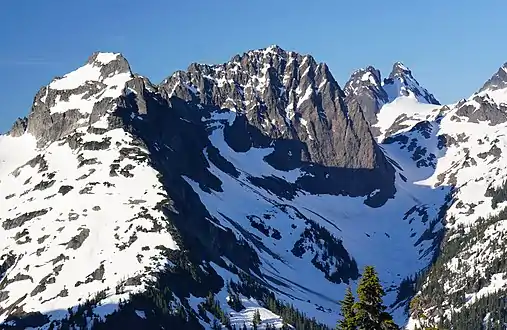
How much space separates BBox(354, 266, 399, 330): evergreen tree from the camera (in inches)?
1604

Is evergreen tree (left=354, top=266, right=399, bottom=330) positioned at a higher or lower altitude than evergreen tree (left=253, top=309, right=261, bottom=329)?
lower

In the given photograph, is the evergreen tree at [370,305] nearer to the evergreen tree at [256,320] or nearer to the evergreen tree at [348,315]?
the evergreen tree at [348,315]

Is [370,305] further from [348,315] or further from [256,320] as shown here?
[256,320]

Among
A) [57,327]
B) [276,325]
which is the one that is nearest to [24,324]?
[57,327]

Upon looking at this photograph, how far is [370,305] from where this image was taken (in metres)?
41.1

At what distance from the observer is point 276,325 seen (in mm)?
194125

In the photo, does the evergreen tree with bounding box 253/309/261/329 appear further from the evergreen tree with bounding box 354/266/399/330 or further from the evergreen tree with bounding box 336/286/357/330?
the evergreen tree with bounding box 354/266/399/330

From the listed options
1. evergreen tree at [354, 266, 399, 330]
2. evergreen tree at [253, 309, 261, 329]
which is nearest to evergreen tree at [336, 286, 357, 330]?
evergreen tree at [354, 266, 399, 330]

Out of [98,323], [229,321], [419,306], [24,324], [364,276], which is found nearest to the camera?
[419,306]

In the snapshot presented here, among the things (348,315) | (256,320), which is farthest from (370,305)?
(256,320)

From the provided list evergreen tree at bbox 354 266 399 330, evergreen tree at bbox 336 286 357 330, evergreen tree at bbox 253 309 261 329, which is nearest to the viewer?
evergreen tree at bbox 354 266 399 330

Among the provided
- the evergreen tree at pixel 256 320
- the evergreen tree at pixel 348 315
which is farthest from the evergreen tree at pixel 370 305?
the evergreen tree at pixel 256 320

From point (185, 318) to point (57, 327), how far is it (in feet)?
101

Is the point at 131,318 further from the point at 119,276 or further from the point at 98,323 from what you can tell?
the point at 119,276
